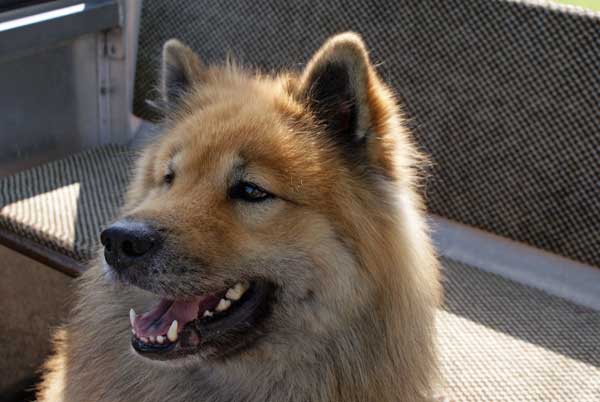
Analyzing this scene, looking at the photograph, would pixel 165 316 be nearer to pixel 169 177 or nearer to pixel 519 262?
pixel 169 177

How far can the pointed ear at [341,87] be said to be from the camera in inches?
74.9

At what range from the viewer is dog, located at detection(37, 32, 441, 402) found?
6.18ft

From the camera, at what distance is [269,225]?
1925mm

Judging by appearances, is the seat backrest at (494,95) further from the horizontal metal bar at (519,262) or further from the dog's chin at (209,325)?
the dog's chin at (209,325)

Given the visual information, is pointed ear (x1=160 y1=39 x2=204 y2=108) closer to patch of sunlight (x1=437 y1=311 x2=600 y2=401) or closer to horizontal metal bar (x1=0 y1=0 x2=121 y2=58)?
horizontal metal bar (x1=0 y1=0 x2=121 y2=58)

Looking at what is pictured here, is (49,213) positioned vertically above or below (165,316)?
below

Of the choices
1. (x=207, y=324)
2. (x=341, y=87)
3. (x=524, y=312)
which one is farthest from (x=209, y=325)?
(x=524, y=312)

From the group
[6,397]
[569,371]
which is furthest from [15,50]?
[569,371]

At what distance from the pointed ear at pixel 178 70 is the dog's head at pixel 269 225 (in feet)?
1.26

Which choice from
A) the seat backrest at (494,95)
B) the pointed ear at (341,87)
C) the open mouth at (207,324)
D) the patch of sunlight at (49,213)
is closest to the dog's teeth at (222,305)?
the open mouth at (207,324)

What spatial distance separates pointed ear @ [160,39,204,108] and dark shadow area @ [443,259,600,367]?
143 cm

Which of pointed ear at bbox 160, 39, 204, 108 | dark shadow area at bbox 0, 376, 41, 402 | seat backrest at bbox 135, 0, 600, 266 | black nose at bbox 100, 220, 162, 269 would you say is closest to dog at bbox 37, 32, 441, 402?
black nose at bbox 100, 220, 162, 269

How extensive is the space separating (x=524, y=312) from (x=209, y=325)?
1634 millimetres

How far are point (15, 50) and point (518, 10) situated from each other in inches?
88.6
